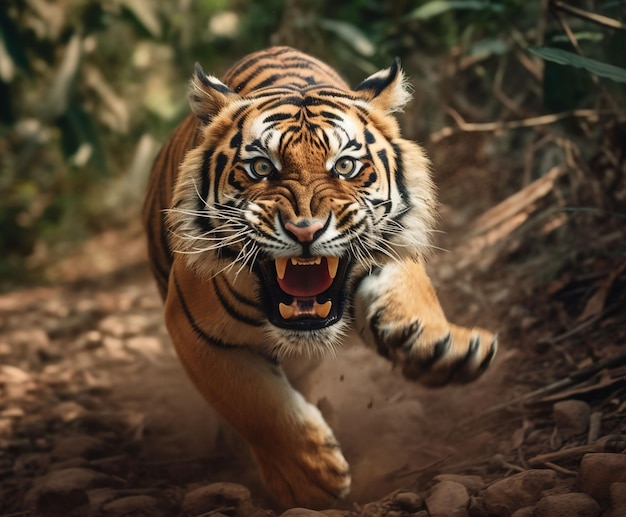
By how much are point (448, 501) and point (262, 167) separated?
3.80 ft

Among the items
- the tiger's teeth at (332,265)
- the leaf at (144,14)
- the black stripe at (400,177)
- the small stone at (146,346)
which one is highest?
the leaf at (144,14)

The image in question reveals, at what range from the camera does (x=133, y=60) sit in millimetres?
7723

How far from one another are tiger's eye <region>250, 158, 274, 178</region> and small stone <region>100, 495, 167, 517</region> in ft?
4.19

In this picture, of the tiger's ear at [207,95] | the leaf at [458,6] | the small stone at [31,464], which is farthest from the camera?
the leaf at [458,6]

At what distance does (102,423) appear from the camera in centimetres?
401

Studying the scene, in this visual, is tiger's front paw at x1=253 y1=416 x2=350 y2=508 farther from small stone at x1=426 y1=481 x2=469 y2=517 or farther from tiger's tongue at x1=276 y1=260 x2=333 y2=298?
tiger's tongue at x1=276 y1=260 x2=333 y2=298

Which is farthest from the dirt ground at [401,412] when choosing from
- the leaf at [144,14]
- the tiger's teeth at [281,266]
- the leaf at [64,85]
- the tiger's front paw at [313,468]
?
the leaf at [144,14]

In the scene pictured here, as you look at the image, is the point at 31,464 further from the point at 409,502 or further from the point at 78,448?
the point at 409,502

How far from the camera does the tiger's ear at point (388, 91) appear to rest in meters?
2.75

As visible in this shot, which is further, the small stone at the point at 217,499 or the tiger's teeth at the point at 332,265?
the small stone at the point at 217,499

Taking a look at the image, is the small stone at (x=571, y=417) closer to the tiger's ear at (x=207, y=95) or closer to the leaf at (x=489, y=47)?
the tiger's ear at (x=207, y=95)

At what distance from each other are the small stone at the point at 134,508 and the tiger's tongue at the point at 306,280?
97cm

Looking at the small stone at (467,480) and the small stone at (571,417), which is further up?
the small stone at (571,417)

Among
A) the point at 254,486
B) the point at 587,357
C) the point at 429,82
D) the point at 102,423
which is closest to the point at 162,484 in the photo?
the point at 254,486
